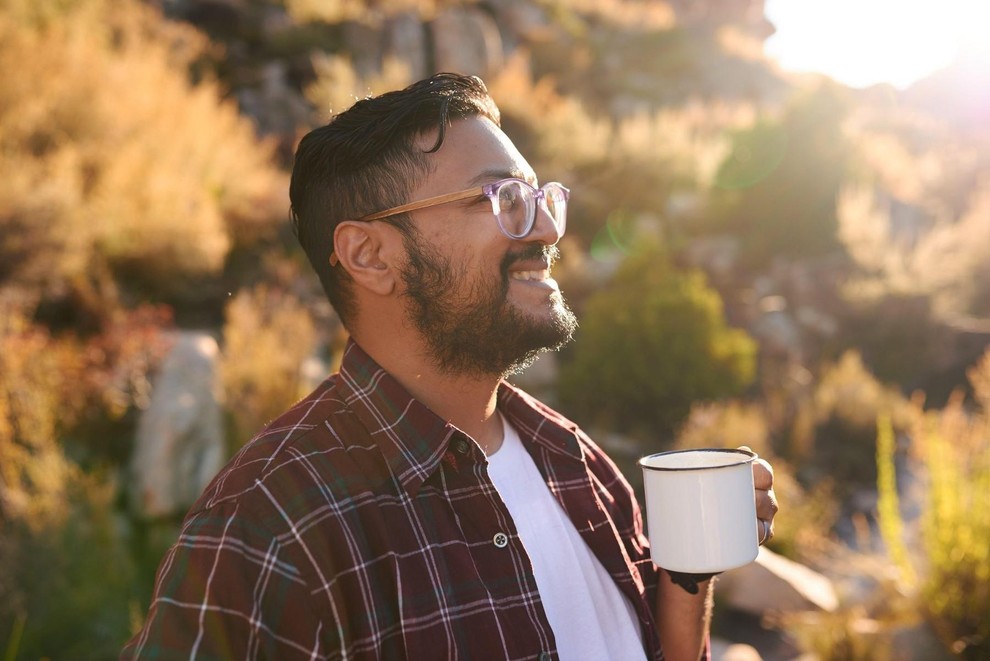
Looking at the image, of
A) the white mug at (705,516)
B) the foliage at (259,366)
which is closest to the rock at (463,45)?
the foliage at (259,366)

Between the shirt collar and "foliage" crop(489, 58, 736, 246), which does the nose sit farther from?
"foliage" crop(489, 58, 736, 246)

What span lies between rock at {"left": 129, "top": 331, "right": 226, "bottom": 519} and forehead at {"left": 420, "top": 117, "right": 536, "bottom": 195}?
11.2ft

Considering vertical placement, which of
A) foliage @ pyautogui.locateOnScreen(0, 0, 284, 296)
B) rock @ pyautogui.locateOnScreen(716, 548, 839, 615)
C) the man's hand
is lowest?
rock @ pyautogui.locateOnScreen(716, 548, 839, 615)

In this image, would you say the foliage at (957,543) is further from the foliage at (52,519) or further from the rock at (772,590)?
the foliage at (52,519)

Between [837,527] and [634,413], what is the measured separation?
186 centimetres

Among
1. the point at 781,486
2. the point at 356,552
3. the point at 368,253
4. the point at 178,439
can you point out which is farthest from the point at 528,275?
the point at 781,486

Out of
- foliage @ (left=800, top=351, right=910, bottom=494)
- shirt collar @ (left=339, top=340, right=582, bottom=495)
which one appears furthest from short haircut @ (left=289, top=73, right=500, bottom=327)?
foliage @ (left=800, top=351, right=910, bottom=494)

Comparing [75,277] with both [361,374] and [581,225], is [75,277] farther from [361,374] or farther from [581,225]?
[581,225]

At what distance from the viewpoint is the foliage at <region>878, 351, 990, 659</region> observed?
3.99 metres

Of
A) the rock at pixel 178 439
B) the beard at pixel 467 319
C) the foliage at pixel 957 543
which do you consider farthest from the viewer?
the rock at pixel 178 439

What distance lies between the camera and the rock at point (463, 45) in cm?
1504

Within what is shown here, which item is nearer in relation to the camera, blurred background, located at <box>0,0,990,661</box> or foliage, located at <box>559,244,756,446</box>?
blurred background, located at <box>0,0,990,661</box>

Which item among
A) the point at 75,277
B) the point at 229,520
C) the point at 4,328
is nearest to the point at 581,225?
the point at 75,277

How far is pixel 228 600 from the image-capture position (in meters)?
1.35
